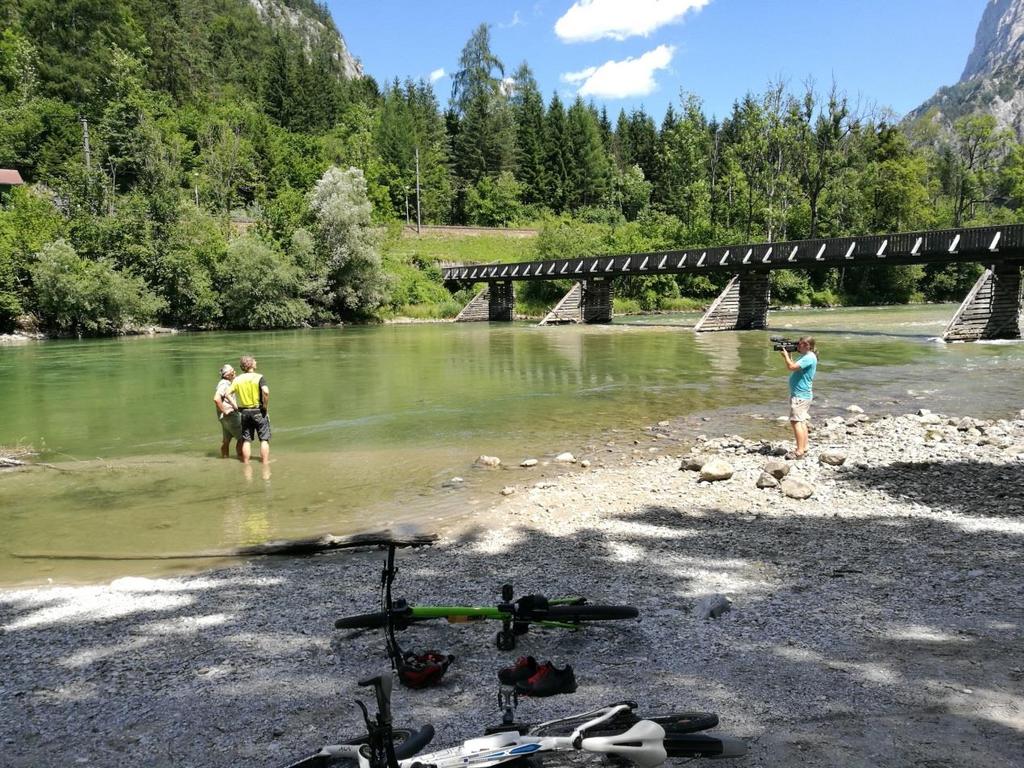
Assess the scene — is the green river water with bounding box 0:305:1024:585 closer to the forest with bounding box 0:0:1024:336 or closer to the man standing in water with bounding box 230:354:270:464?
the man standing in water with bounding box 230:354:270:464

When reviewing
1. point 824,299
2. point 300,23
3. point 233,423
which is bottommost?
point 233,423

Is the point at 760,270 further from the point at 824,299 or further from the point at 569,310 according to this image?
the point at 824,299

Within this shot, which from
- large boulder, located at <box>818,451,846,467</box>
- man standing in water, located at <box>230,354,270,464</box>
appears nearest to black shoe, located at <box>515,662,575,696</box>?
large boulder, located at <box>818,451,846,467</box>

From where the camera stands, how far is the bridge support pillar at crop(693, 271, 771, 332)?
4706 centimetres

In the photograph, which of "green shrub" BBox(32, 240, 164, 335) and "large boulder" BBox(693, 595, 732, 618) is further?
"green shrub" BBox(32, 240, 164, 335)

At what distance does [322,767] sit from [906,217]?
8592cm

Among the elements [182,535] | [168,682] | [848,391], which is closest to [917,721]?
[168,682]

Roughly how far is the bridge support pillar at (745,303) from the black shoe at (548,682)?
146 ft

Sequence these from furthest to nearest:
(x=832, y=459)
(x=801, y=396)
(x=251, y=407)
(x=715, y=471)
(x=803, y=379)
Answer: (x=251, y=407) → (x=803, y=379) → (x=801, y=396) → (x=832, y=459) → (x=715, y=471)

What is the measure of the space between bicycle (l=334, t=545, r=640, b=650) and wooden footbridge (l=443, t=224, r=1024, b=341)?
3622 cm

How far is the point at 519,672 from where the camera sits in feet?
13.5

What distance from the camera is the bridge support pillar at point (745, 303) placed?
4706 cm

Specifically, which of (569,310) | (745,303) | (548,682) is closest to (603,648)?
(548,682)

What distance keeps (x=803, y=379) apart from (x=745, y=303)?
38.3 m
